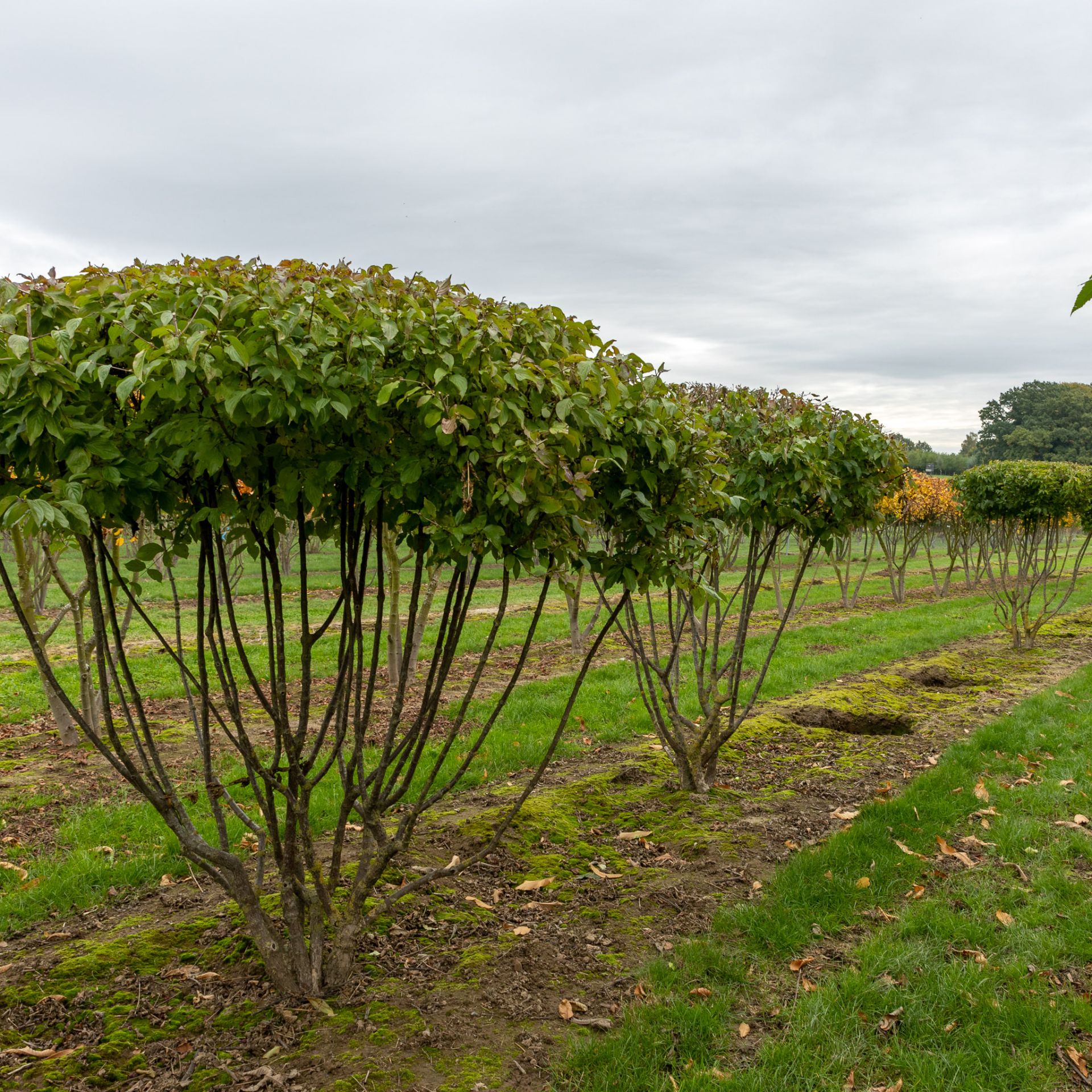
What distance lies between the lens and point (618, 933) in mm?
4117

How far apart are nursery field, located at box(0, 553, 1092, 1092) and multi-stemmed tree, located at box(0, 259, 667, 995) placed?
52 cm

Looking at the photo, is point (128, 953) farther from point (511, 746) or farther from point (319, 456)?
point (511, 746)

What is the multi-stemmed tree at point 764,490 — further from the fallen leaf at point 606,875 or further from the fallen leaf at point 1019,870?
the fallen leaf at point 1019,870

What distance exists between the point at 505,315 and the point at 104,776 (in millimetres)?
5612

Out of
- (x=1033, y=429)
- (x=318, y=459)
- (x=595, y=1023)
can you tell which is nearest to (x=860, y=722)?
(x=595, y=1023)

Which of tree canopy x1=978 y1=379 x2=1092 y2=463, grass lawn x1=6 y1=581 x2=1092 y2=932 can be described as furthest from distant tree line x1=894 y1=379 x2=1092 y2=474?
grass lawn x1=6 y1=581 x2=1092 y2=932

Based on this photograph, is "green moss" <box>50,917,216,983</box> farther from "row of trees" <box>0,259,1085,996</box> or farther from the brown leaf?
the brown leaf

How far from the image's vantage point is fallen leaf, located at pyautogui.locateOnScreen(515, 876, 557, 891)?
4.53 meters

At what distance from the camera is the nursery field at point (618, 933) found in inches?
123

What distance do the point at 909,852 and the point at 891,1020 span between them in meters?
1.85

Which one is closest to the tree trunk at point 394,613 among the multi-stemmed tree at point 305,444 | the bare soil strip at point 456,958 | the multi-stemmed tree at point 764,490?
the bare soil strip at point 456,958

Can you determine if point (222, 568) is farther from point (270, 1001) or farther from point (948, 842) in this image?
point (948, 842)

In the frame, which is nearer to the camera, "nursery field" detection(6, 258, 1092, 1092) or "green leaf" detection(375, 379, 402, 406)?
"green leaf" detection(375, 379, 402, 406)

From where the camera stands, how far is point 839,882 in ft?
15.4
